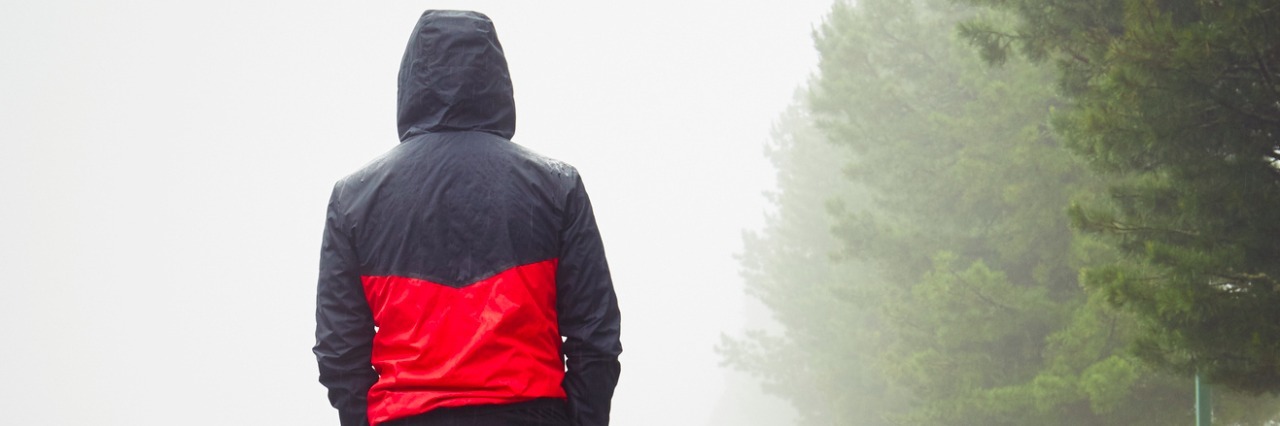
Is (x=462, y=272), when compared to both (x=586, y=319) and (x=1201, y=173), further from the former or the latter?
(x=1201, y=173)

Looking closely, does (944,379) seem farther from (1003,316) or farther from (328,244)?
(328,244)

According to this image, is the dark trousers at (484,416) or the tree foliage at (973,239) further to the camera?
the tree foliage at (973,239)

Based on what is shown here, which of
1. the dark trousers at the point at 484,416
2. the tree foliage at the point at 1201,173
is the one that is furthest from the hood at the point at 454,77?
the tree foliage at the point at 1201,173

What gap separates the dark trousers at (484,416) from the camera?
9.48 ft

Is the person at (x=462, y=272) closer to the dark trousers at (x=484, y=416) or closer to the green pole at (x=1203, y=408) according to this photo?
the dark trousers at (x=484, y=416)

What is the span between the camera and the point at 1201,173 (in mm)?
5383

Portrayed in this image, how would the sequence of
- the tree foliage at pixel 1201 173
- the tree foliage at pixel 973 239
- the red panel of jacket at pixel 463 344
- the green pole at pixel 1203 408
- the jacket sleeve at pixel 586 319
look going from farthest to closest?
the tree foliage at pixel 973 239, the green pole at pixel 1203 408, the tree foliage at pixel 1201 173, the jacket sleeve at pixel 586 319, the red panel of jacket at pixel 463 344

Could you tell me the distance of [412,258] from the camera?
297 cm

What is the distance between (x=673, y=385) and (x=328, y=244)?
119 m

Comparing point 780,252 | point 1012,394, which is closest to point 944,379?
point 1012,394

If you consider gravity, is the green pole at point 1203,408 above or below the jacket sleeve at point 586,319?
below

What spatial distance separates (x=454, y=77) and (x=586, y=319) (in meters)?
0.73

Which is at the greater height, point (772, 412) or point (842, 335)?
point (842, 335)

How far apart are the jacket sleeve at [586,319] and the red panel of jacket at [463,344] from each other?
71mm
